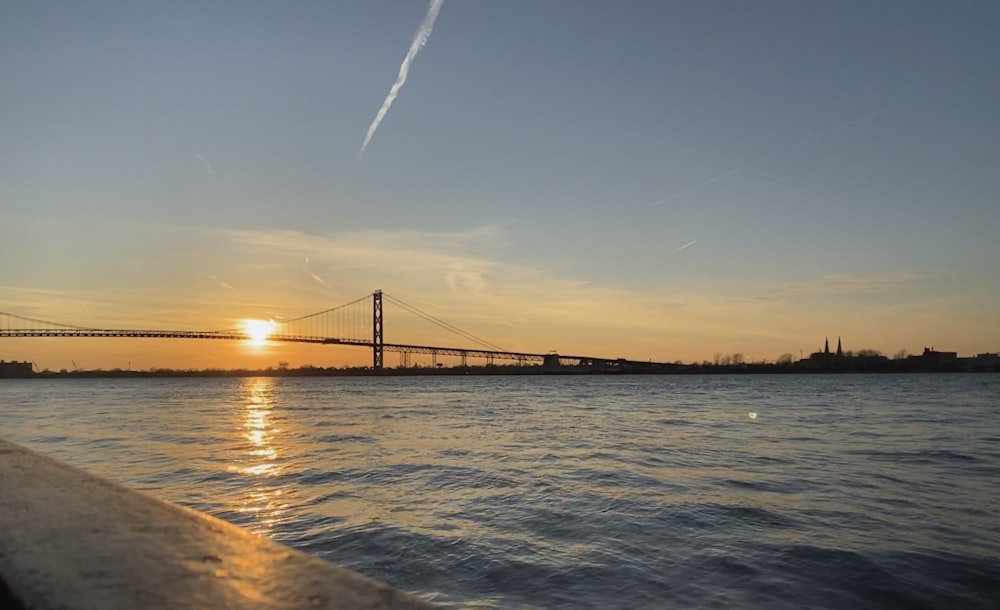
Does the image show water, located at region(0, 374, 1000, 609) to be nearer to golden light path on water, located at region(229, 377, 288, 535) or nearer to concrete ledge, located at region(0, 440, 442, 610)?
golden light path on water, located at region(229, 377, 288, 535)

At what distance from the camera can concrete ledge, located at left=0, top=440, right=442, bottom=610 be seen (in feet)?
3.84

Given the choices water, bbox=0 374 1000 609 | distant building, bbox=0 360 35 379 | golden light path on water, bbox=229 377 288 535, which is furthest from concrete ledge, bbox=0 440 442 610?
distant building, bbox=0 360 35 379

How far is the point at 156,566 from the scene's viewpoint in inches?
54.6

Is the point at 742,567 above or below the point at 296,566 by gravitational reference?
below

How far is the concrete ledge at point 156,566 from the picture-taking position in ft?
3.84

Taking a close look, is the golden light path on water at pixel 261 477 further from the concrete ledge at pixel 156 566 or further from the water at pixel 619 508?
the concrete ledge at pixel 156 566

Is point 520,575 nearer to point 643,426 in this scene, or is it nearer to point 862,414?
point 643,426

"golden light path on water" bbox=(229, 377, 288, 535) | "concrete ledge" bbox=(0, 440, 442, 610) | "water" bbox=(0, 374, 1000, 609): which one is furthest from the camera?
"golden light path on water" bbox=(229, 377, 288, 535)

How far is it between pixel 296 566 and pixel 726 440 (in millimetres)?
16577

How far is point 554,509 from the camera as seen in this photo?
7.82m

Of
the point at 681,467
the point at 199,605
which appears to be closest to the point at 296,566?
the point at 199,605

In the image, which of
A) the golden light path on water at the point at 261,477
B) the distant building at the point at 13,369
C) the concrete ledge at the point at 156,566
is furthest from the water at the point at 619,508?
the distant building at the point at 13,369

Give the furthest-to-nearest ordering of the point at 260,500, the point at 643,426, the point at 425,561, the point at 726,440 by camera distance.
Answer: the point at 643,426, the point at 726,440, the point at 260,500, the point at 425,561

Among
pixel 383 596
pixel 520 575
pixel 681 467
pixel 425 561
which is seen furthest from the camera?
pixel 681 467
